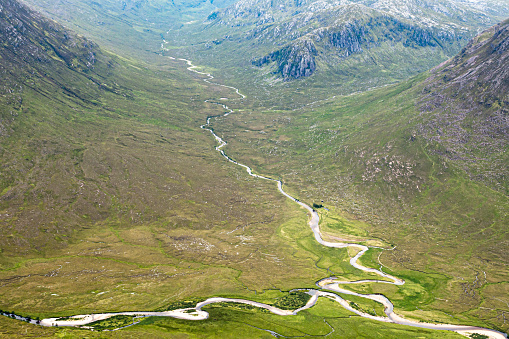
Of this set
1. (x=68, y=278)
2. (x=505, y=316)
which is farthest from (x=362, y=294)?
(x=68, y=278)

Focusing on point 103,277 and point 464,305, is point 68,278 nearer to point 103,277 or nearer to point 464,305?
point 103,277

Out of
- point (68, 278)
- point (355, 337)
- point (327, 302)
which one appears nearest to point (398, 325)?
point (355, 337)

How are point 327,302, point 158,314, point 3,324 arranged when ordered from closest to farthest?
point 3,324 → point 158,314 → point 327,302

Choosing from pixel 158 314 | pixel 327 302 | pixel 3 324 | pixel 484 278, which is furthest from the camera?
pixel 484 278

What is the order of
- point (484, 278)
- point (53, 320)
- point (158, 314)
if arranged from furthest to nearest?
point (484, 278) → point (158, 314) → point (53, 320)

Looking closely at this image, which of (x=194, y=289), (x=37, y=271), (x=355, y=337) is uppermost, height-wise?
(x=37, y=271)

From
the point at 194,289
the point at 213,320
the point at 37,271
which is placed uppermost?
the point at 37,271

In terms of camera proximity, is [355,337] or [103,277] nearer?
[355,337]

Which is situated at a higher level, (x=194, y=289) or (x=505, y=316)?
(x=194, y=289)

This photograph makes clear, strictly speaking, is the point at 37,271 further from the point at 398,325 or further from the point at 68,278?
the point at 398,325
